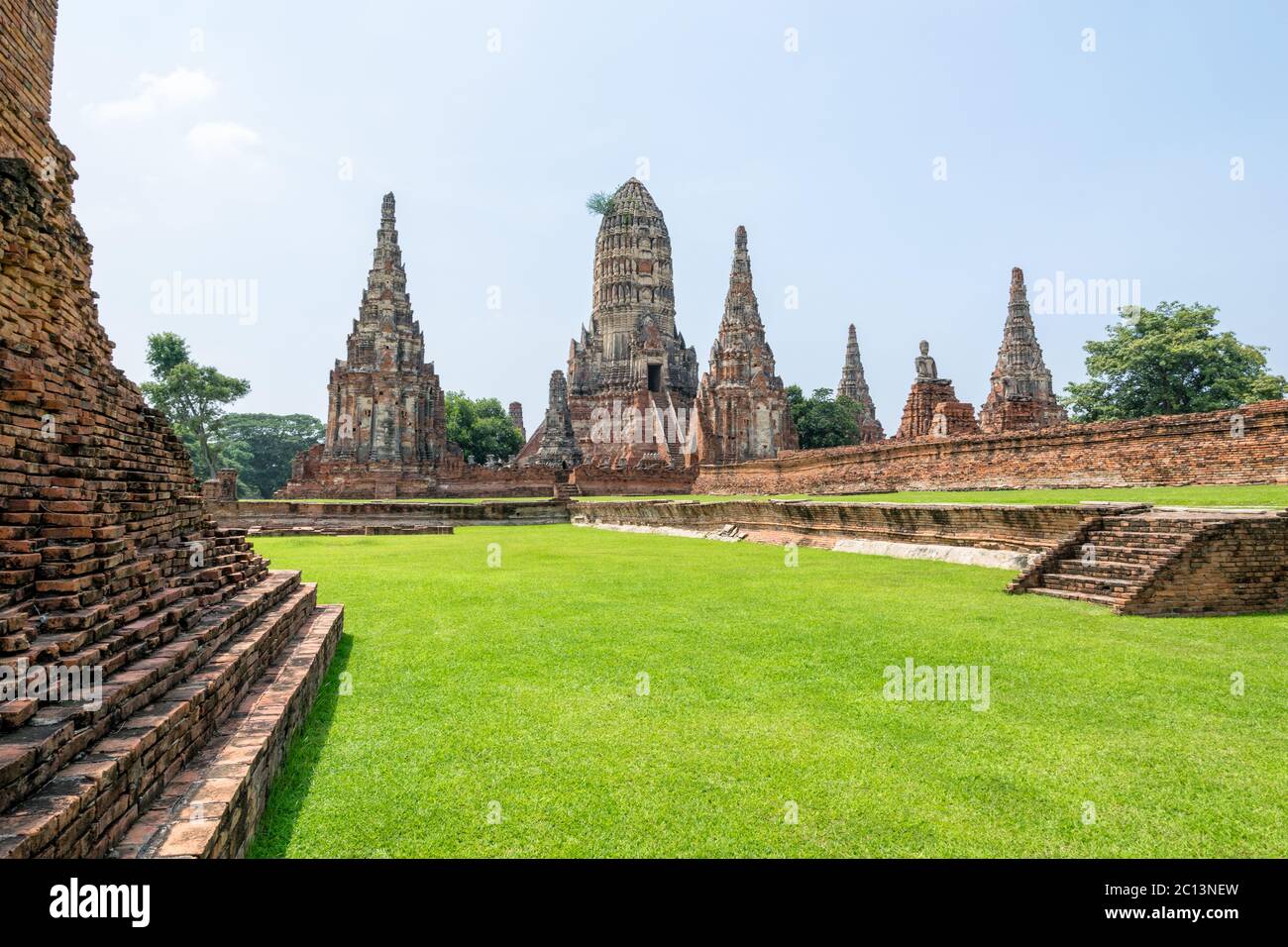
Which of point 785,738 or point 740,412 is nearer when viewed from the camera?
point 785,738

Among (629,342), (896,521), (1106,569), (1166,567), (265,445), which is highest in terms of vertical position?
(629,342)

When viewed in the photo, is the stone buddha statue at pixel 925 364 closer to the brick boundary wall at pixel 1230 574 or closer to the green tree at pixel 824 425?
the green tree at pixel 824 425

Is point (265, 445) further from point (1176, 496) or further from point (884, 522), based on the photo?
point (1176, 496)

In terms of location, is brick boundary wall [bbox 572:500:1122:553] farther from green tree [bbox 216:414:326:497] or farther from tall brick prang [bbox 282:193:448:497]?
green tree [bbox 216:414:326:497]

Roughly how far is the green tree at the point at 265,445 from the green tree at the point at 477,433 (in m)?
15.2

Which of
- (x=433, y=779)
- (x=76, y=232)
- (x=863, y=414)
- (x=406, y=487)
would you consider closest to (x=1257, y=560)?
(x=433, y=779)

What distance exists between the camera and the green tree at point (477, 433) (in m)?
57.2

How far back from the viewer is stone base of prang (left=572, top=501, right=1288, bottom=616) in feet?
21.7

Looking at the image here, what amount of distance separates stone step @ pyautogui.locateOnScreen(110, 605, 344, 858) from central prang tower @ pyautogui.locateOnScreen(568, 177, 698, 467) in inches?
1972

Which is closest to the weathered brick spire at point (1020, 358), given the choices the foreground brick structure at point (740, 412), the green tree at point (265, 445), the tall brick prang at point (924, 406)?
the foreground brick structure at point (740, 412)

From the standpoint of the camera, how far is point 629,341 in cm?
5897

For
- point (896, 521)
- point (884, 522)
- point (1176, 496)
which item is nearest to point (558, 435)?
point (884, 522)

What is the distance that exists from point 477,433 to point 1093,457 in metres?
49.2

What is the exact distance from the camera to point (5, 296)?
4004mm
